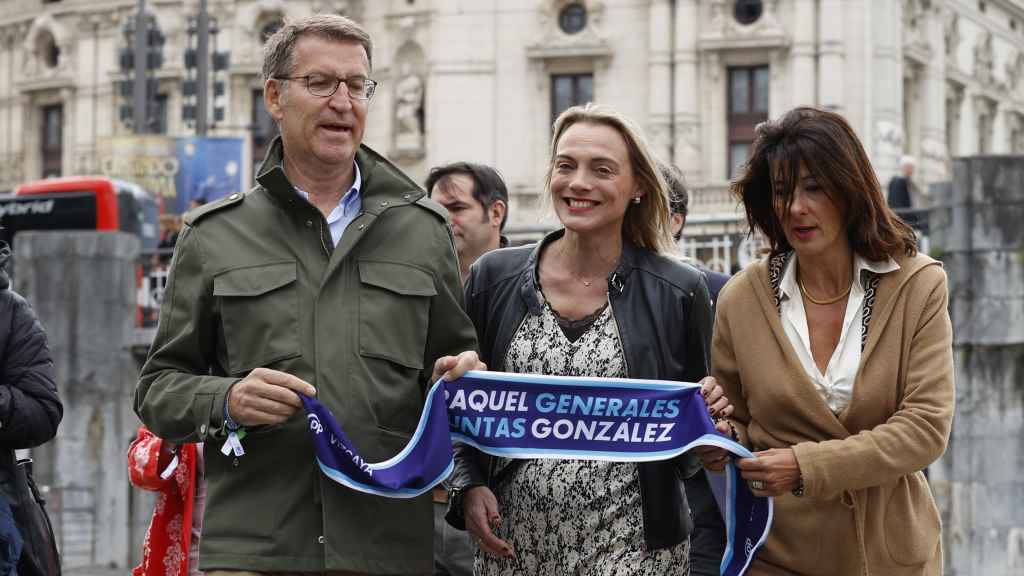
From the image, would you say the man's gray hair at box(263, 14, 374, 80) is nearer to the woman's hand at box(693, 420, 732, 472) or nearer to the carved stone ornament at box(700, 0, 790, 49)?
the woman's hand at box(693, 420, 732, 472)

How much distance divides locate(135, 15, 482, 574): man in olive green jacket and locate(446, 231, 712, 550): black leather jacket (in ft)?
1.15

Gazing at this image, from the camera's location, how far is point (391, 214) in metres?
5.18

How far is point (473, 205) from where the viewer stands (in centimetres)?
789

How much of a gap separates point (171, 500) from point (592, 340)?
193 cm

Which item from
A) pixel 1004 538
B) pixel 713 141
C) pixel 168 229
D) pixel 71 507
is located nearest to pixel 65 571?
pixel 71 507

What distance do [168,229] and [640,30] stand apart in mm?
21485

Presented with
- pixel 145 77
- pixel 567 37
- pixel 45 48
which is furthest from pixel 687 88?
pixel 45 48

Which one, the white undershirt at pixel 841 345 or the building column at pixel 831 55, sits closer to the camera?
the white undershirt at pixel 841 345

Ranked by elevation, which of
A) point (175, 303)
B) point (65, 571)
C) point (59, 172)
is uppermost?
point (59, 172)

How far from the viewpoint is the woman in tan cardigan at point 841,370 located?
4.96 metres

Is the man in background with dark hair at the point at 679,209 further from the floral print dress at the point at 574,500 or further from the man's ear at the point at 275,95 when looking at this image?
the man's ear at the point at 275,95

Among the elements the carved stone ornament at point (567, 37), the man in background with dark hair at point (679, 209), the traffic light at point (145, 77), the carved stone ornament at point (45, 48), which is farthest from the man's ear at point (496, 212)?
the carved stone ornament at point (45, 48)

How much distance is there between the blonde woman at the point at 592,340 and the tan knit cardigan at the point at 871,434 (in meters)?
0.22

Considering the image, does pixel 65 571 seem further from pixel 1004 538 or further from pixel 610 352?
pixel 610 352
